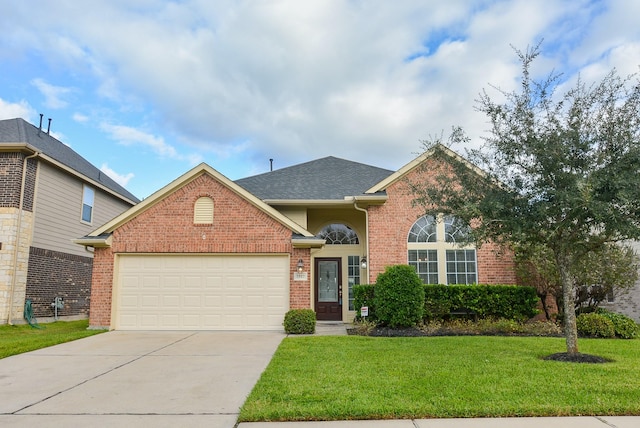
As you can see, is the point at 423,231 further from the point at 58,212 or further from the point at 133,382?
the point at 58,212

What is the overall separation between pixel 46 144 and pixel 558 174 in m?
16.9

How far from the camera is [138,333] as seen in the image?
11812mm

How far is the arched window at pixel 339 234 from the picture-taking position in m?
15.3

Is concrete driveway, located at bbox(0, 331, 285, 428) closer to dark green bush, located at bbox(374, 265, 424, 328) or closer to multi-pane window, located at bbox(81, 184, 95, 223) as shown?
dark green bush, located at bbox(374, 265, 424, 328)

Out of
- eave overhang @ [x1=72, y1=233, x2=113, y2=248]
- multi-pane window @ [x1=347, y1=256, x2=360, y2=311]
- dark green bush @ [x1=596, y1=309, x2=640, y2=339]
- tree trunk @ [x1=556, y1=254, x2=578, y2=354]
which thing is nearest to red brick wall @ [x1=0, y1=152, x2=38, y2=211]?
eave overhang @ [x1=72, y1=233, x2=113, y2=248]

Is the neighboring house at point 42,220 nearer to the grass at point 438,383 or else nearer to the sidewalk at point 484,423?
the grass at point 438,383

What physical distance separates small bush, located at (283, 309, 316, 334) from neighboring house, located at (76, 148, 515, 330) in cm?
68

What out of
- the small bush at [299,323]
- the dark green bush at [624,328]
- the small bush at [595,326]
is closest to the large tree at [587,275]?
the small bush at [595,326]

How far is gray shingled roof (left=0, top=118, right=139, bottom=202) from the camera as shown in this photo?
14.8 m

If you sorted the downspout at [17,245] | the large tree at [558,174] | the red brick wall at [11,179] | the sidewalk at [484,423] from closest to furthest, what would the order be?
the sidewalk at [484,423] < the large tree at [558,174] < the downspout at [17,245] < the red brick wall at [11,179]

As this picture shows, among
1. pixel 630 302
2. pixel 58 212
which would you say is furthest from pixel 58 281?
pixel 630 302

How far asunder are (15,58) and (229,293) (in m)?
9.33

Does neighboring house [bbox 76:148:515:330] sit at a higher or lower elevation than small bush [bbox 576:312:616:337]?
higher

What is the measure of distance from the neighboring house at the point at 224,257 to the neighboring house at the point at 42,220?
8.09 feet
